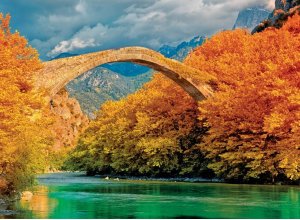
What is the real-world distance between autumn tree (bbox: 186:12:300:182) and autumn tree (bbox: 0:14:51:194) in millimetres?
13513

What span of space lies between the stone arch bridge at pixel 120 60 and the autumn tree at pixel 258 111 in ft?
5.37

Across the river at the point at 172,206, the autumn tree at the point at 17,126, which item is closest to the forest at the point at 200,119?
the autumn tree at the point at 17,126

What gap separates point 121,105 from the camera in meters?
56.1

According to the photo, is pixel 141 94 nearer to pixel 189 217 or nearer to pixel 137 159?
pixel 137 159

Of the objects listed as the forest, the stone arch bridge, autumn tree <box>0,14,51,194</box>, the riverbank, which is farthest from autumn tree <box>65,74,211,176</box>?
the riverbank

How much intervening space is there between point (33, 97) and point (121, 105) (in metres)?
33.8

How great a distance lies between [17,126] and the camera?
20.8m

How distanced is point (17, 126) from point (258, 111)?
1645 centimetres

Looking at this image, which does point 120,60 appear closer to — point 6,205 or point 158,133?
point 158,133

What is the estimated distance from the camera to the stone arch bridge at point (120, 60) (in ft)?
90.8

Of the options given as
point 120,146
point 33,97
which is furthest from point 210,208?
point 120,146

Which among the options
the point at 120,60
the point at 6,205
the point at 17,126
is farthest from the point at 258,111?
the point at 6,205

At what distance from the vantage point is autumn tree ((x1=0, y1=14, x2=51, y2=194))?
20.2 metres

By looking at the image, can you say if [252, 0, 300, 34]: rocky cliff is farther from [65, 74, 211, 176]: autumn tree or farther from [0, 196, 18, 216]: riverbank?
[0, 196, 18, 216]: riverbank
